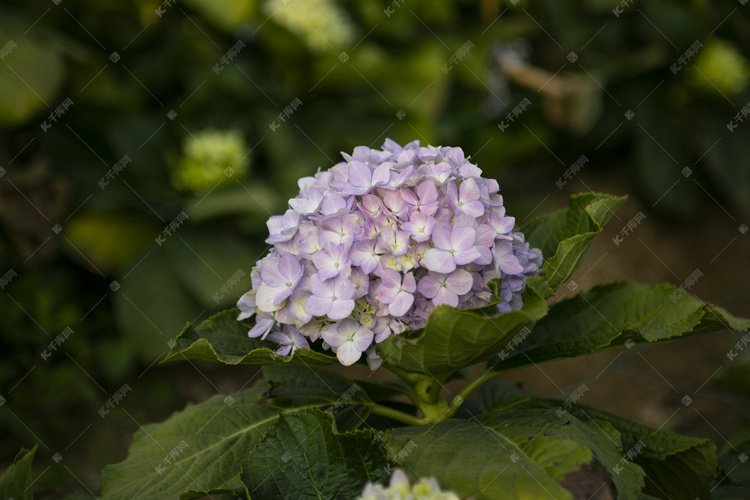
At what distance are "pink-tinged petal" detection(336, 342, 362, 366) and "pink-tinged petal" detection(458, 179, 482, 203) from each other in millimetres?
292

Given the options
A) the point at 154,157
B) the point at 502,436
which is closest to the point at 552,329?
the point at 502,436

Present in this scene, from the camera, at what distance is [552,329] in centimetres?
128

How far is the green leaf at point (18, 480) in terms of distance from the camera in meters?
1.02

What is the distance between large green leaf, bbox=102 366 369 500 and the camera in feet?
3.62

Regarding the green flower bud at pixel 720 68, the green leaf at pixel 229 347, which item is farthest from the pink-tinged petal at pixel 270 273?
the green flower bud at pixel 720 68

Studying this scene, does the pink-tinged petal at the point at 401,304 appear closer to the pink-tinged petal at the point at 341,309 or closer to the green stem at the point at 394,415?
the pink-tinged petal at the point at 341,309

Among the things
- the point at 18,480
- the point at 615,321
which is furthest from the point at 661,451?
the point at 18,480

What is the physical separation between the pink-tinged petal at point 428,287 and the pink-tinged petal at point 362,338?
0.11 metres

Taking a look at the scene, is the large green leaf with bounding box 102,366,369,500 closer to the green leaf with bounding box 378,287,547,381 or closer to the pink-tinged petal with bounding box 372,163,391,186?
the green leaf with bounding box 378,287,547,381

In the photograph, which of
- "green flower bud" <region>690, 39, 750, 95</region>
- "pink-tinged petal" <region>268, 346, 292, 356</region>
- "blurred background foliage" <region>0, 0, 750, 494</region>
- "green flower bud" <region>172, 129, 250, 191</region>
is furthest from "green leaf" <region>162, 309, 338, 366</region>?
"green flower bud" <region>690, 39, 750, 95</region>

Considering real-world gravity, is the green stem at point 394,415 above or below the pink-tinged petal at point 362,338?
below

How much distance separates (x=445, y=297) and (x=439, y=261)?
0.20ft

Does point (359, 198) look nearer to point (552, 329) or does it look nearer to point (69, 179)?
point (552, 329)

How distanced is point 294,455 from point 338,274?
275 millimetres
